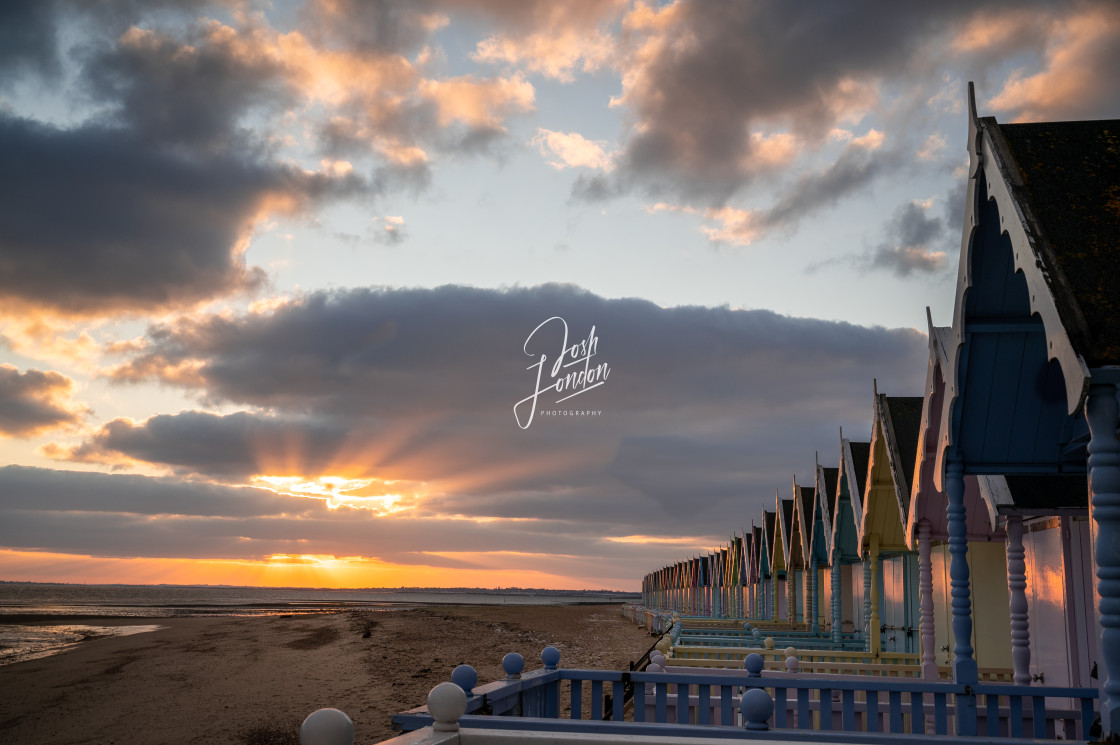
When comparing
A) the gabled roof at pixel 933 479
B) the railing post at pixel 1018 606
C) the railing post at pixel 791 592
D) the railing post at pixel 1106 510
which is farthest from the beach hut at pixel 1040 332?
the railing post at pixel 791 592

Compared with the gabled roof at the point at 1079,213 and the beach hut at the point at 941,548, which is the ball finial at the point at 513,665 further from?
the beach hut at the point at 941,548

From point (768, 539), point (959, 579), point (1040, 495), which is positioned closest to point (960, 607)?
point (959, 579)

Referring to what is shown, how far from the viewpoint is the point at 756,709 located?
432 cm

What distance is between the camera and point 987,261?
7426 mm

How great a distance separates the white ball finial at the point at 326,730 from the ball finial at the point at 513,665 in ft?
9.46

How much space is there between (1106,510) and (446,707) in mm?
4549

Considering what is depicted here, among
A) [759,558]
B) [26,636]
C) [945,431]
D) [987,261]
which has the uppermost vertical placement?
[987,261]

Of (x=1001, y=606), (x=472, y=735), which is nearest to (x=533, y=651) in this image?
(x=1001, y=606)

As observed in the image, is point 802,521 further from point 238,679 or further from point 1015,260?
point 1015,260

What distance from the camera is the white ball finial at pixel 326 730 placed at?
288 centimetres

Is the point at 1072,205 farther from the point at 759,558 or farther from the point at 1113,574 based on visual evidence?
the point at 759,558

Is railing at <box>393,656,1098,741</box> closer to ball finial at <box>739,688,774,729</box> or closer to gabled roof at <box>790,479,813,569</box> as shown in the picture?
ball finial at <box>739,688,774,729</box>

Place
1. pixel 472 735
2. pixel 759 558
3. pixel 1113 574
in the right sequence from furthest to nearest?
pixel 759 558 → pixel 1113 574 → pixel 472 735

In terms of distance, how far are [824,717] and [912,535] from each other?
6232mm
